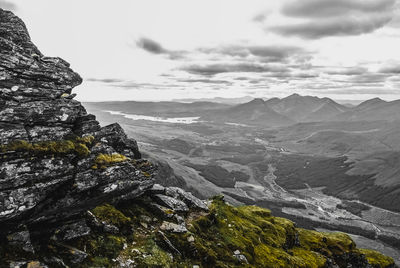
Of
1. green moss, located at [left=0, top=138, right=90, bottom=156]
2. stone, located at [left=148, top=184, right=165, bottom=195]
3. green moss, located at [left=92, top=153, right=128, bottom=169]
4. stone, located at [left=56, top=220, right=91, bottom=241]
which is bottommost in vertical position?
stone, located at [left=148, top=184, right=165, bottom=195]

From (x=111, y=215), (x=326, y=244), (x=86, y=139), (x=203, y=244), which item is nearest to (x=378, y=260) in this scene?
(x=326, y=244)

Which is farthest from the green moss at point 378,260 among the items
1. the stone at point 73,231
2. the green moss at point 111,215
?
the stone at point 73,231

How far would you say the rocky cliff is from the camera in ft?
85.9

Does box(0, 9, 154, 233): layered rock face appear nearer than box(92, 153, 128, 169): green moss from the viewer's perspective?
Yes

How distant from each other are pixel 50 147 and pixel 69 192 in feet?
17.6

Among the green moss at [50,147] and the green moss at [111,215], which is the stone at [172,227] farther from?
the green moss at [50,147]

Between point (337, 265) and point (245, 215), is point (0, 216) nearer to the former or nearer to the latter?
point (245, 215)

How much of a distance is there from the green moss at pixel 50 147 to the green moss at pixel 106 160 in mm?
1770

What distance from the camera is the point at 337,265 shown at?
65.2m

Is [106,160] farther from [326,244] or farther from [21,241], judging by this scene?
[326,244]

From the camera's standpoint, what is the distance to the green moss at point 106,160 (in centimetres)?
3338

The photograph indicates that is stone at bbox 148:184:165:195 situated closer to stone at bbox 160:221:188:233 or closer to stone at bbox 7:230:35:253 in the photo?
stone at bbox 160:221:188:233

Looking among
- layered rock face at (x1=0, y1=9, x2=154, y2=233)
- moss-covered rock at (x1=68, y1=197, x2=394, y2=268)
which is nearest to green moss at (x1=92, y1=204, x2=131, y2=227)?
moss-covered rock at (x1=68, y1=197, x2=394, y2=268)

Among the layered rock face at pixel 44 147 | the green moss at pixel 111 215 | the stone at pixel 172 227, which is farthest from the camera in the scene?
the stone at pixel 172 227
